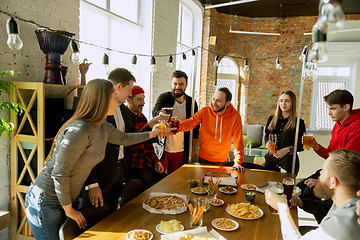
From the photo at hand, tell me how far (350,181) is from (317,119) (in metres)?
9.08

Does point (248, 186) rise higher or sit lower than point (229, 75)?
lower

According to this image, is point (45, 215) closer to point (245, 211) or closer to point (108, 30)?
point (245, 211)

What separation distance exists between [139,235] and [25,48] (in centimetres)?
211

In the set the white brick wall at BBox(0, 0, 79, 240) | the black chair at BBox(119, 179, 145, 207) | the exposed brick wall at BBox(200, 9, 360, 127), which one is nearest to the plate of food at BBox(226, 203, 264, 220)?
the black chair at BBox(119, 179, 145, 207)

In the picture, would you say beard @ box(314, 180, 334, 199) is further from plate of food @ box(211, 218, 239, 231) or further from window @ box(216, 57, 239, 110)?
window @ box(216, 57, 239, 110)

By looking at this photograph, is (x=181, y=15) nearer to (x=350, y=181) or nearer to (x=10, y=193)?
(x=10, y=193)

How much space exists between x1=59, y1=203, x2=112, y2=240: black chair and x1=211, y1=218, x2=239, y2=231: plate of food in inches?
27.6

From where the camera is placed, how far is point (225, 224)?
1.47 m

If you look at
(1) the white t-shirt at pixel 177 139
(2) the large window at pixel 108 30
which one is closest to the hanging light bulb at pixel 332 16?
(1) the white t-shirt at pixel 177 139

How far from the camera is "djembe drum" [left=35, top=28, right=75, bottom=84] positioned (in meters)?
2.44

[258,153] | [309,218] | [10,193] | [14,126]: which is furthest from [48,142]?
[258,153]

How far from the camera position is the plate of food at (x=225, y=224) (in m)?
1.44

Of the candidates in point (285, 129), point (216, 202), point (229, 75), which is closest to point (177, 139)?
point (285, 129)

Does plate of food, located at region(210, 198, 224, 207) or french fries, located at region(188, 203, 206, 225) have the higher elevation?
french fries, located at region(188, 203, 206, 225)
